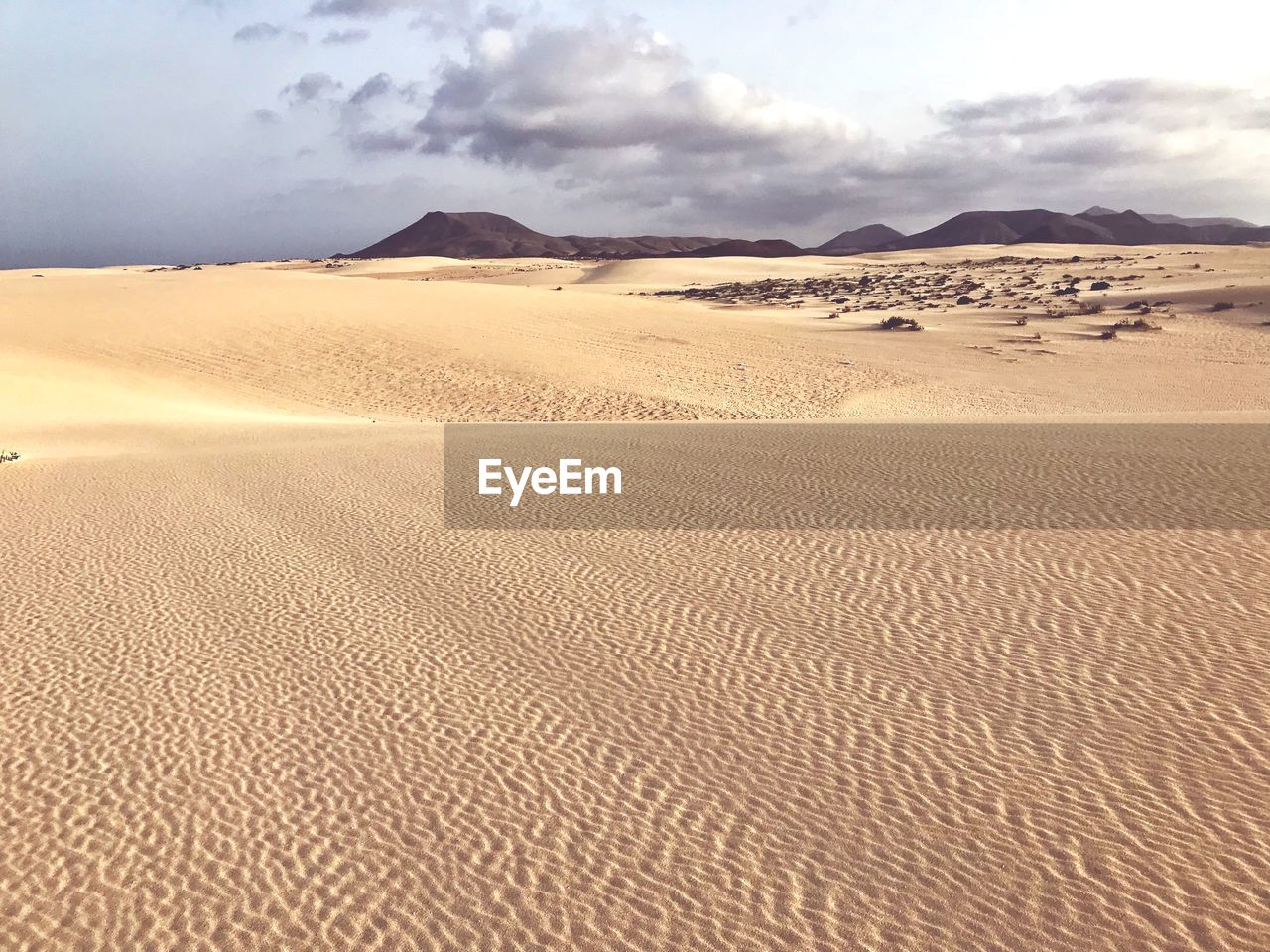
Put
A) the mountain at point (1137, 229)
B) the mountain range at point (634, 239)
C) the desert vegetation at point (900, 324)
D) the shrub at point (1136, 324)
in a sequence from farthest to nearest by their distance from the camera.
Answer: the mountain at point (1137, 229)
the mountain range at point (634, 239)
the desert vegetation at point (900, 324)
the shrub at point (1136, 324)

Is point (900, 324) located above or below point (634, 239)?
below

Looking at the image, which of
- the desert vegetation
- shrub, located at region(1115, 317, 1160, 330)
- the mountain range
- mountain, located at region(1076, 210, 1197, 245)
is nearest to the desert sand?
the desert vegetation

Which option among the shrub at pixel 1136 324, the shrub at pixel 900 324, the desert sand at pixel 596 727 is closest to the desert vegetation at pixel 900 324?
the shrub at pixel 900 324

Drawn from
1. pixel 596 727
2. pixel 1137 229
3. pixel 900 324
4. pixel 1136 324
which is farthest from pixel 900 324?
pixel 1137 229

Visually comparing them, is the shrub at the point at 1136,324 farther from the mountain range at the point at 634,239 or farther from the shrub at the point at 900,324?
the mountain range at the point at 634,239

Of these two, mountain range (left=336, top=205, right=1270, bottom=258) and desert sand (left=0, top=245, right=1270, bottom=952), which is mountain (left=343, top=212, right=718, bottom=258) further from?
desert sand (left=0, top=245, right=1270, bottom=952)

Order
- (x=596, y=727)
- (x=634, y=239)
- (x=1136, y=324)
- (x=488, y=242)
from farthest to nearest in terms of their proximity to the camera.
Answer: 1. (x=634, y=239)
2. (x=488, y=242)
3. (x=1136, y=324)
4. (x=596, y=727)

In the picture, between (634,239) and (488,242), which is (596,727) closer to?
(488,242)
